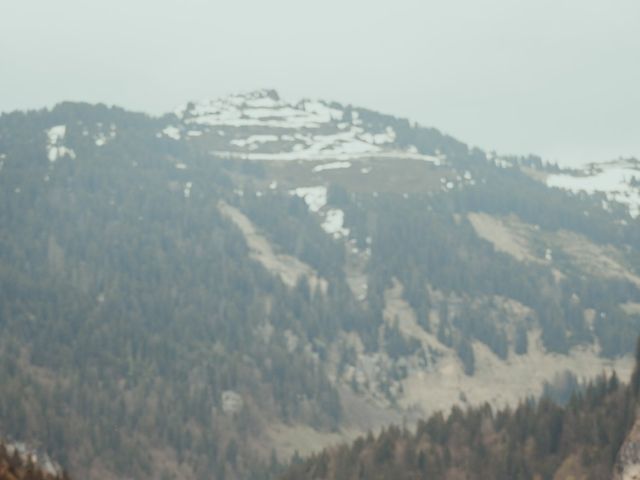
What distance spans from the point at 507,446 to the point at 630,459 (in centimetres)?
3787

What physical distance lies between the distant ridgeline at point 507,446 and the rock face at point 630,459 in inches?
438

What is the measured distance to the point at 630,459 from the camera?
91.4 metres

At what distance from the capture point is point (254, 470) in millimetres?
175875

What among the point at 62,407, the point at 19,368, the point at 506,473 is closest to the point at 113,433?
the point at 62,407

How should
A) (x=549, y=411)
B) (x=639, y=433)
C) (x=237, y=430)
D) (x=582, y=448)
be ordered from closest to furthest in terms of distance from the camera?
(x=639, y=433) → (x=582, y=448) → (x=549, y=411) → (x=237, y=430)

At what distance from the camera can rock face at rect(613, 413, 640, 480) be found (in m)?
90.7

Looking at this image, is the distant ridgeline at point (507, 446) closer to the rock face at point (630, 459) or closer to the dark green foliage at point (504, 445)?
the dark green foliage at point (504, 445)

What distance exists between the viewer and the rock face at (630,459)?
90.7m

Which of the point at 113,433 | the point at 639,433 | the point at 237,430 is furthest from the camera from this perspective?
the point at 237,430

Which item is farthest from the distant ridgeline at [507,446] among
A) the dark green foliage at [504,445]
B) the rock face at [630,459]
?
the rock face at [630,459]

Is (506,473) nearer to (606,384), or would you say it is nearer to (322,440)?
(606,384)

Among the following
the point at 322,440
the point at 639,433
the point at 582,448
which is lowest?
the point at 322,440

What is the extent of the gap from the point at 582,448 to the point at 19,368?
3849 inches

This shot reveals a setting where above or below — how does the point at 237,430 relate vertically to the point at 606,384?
below
